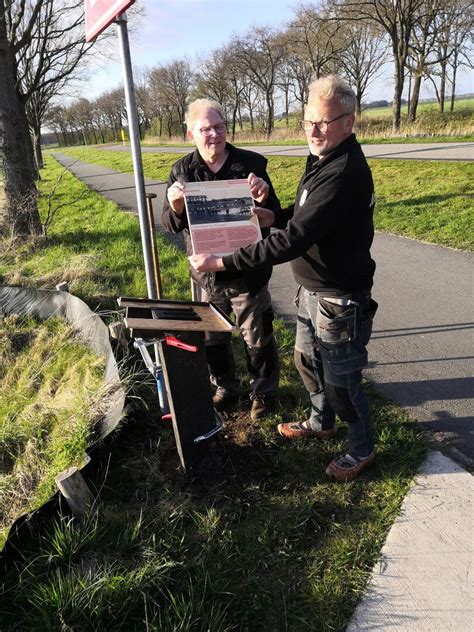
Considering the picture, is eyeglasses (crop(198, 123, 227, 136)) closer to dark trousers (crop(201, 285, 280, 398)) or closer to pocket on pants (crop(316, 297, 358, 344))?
dark trousers (crop(201, 285, 280, 398))

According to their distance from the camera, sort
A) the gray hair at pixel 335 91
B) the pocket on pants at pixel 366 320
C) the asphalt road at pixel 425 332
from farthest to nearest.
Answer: the asphalt road at pixel 425 332, the pocket on pants at pixel 366 320, the gray hair at pixel 335 91

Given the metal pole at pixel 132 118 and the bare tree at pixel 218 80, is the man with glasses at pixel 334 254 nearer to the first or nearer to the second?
the metal pole at pixel 132 118

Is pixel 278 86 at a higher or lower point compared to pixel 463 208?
higher

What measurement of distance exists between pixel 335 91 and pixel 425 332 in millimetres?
2894

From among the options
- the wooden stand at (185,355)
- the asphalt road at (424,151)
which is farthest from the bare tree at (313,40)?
the wooden stand at (185,355)

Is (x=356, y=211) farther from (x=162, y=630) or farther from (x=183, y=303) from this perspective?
(x=162, y=630)

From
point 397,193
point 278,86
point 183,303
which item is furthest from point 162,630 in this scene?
point 278,86

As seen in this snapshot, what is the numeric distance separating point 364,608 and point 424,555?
1.36 feet

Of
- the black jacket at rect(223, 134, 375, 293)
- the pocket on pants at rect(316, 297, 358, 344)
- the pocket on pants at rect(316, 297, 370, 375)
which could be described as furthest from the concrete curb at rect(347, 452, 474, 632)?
the black jacket at rect(223, 134, 375, 293)

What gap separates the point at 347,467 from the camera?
8.61 feet

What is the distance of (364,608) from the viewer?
197 cm

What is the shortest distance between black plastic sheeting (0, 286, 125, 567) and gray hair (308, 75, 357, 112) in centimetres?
215

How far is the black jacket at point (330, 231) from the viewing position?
2.04m

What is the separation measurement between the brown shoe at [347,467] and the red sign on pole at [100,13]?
8.30 feet
